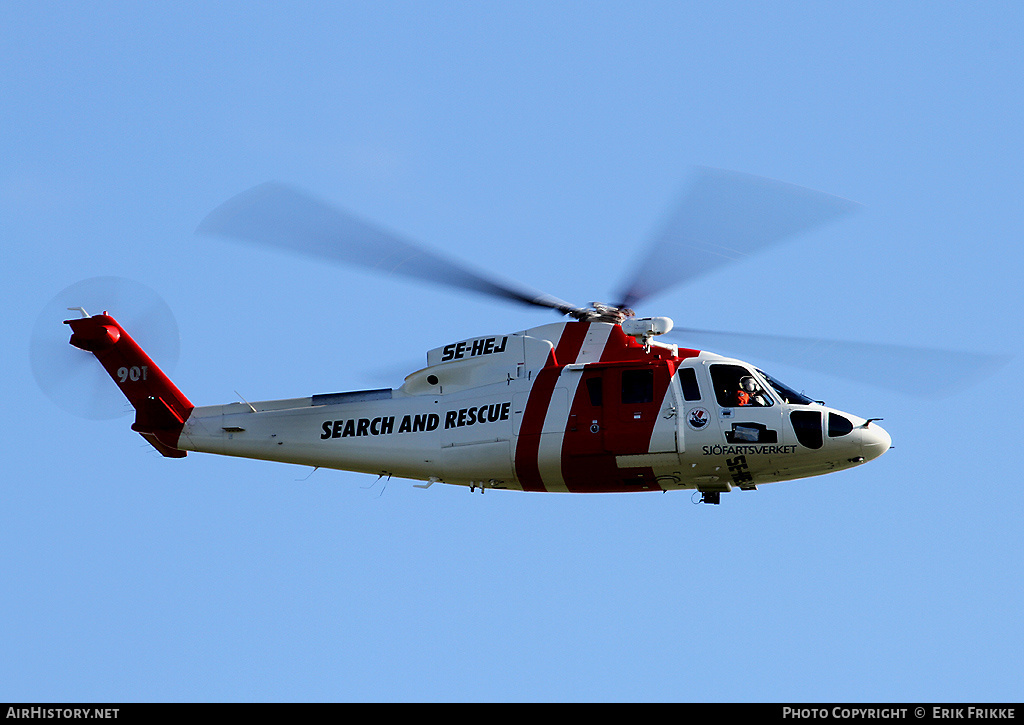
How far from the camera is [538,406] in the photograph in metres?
22.6

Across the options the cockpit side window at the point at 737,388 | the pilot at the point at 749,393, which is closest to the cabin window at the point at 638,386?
the cockpit side window at the point at 737,388

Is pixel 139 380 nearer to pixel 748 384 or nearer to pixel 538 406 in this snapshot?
pixel 538 406

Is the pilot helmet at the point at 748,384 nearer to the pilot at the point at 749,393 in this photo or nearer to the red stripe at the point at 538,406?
the pilot at the point at 749,393

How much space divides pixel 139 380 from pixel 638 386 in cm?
945

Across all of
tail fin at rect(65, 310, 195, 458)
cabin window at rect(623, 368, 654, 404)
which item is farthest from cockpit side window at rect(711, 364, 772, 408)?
tail fin at rect(65, 310, 195, 458)

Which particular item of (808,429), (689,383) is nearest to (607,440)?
(689,383)

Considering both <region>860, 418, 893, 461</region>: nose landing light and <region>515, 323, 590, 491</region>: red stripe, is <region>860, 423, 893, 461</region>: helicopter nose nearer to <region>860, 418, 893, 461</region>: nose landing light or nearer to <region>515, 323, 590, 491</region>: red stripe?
<region>860, 418, 893, 461</region>: nose landing light

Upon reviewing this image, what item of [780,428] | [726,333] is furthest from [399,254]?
[780,428]

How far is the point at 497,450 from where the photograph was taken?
74.3 ft

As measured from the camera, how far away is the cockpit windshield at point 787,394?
2220 centimetres

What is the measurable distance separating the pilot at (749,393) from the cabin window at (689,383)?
71cm

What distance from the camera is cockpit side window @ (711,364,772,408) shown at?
2208 centimetres

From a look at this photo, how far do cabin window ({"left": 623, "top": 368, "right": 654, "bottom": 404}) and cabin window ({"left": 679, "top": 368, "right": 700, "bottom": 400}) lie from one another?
19.9 inches
